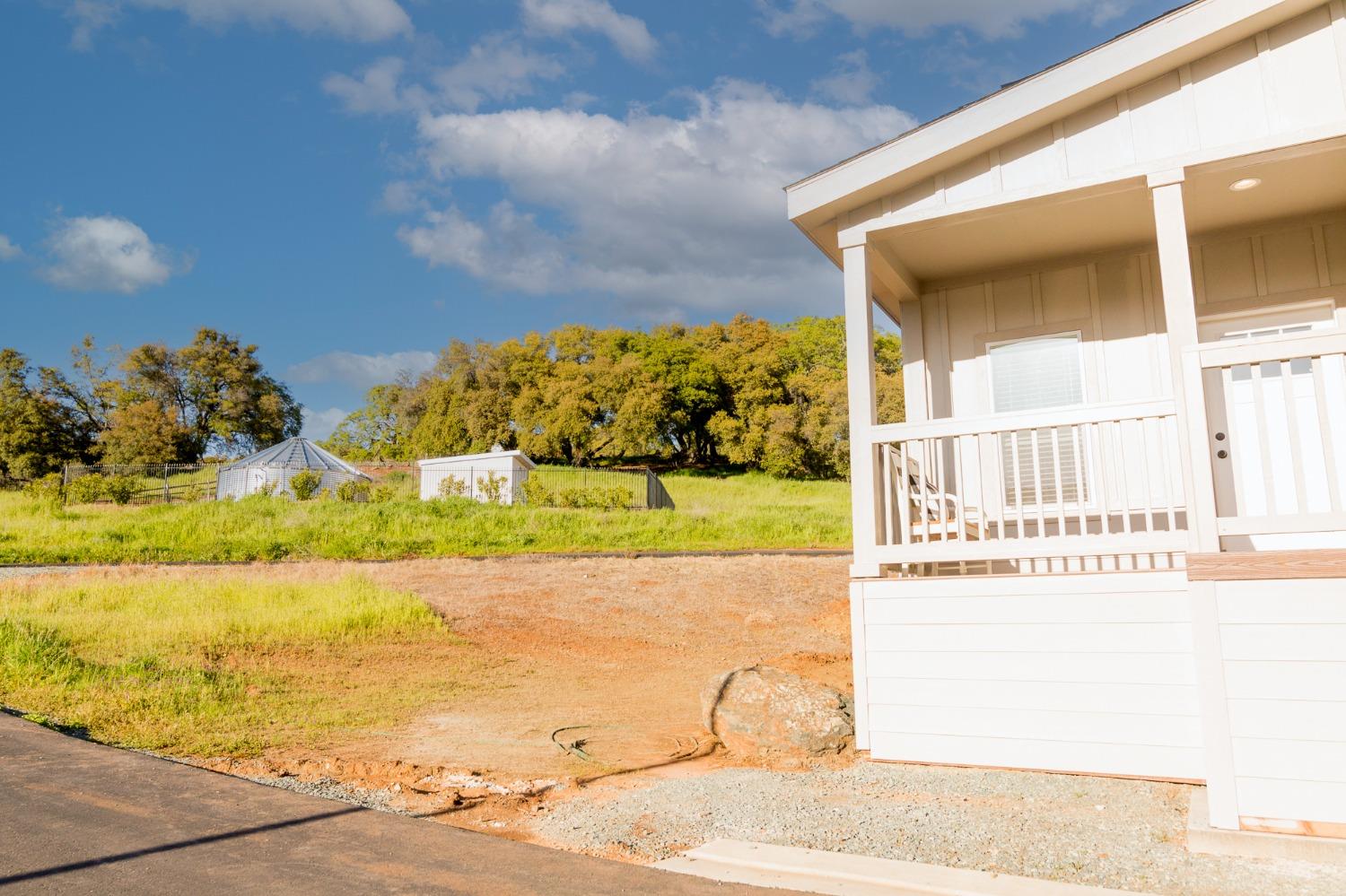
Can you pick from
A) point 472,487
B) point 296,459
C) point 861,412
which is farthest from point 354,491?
point 861,412

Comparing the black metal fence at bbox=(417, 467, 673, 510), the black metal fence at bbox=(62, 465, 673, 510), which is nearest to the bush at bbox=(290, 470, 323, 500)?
the black metal fence at bbox=(62, 465, 673, 510)

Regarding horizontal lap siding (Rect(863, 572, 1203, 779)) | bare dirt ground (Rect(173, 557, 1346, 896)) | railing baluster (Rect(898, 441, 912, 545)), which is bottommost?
bare dirt ground (Rect(173, 557, 1346, 896))

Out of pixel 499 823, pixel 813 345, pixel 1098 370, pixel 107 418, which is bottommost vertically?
pixel 499 823

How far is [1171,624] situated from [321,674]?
8.20 meters

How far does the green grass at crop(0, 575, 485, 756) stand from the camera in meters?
7.22

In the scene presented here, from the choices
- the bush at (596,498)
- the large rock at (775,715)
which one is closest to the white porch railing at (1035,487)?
the large rock at (775,715)

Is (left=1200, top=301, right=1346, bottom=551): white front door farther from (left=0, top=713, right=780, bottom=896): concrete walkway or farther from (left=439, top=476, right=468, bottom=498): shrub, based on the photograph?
(left=439, top=476, right=468, bottom=498): shrub

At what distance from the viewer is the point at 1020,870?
378cm

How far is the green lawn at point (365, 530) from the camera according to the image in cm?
1948

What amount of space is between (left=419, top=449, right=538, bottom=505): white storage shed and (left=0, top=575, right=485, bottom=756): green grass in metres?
13.9

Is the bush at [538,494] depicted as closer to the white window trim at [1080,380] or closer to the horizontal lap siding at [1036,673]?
the white window trim at [1080,380]

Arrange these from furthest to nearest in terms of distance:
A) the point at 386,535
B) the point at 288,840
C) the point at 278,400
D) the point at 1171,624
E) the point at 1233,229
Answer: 1. the point at 278,400
2. the point at 386,535
3. the point at 1233,229
4. the point at 1171,624
5. the point at 288,840

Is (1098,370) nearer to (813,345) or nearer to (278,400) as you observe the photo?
(813,345)

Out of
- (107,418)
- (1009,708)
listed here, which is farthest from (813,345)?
(1009,708)
